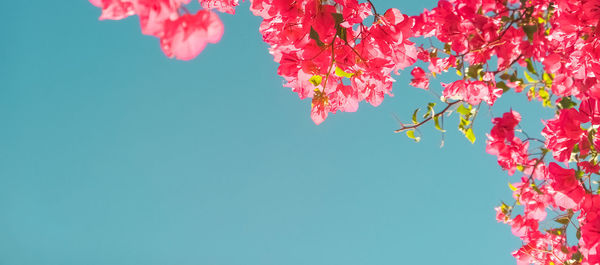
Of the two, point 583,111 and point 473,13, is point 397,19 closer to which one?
point 473,13

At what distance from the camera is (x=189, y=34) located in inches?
16.8

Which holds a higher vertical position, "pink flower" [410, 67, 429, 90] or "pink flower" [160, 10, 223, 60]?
"pink flower" [410, 67, 429, 90]

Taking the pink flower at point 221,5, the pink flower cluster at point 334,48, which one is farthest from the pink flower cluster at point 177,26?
the pink flower at point 221,5

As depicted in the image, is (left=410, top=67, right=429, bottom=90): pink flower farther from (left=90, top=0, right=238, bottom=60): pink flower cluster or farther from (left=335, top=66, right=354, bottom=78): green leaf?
(left=90, top=0, right=238, bottom=60): pink flower cluster

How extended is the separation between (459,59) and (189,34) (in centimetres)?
106

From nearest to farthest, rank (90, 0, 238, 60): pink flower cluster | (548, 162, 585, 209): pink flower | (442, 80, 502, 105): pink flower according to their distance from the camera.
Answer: (90, 0, 238, 60): pink flower cluster
(548, 162, 585, 209): pink flower
(442, 80, 502, 105): pink flower

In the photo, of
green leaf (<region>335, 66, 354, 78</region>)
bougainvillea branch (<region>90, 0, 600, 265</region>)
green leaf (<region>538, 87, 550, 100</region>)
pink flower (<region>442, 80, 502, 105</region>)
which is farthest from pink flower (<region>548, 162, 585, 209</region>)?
green leaf (<region>538, 87, 550, 100</region>)

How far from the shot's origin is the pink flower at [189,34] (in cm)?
42

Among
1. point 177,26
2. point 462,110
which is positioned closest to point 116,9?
point 177,26

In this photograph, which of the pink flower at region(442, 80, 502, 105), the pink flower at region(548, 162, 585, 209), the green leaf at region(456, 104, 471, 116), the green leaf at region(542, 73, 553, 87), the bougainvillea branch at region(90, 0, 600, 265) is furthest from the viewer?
the green leaf at region(542, 73, 553, 87)

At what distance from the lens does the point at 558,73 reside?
4.11 feet

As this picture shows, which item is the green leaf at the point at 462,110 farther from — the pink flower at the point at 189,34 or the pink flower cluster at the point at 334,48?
the pink flower at the point at 189,34

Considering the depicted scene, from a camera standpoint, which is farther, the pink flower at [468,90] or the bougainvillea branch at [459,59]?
the pink flower at [468,90]

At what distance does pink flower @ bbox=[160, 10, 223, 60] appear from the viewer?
1.38ft
